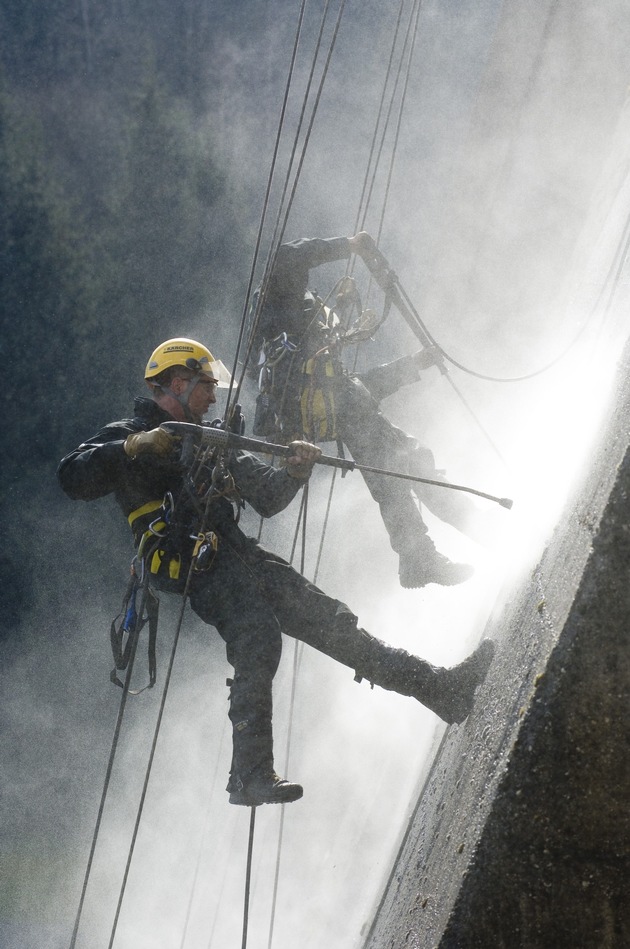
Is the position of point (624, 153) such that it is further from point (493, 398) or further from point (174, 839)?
point (174, 839)

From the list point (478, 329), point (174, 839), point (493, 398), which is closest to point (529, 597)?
point (493, 398)

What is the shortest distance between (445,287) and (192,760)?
5.27 m

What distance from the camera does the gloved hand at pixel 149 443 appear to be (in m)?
2.66

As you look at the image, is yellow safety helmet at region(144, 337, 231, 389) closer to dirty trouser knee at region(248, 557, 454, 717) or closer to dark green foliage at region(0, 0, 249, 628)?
dirty trouser knee at region(248, 557, 454, 717)

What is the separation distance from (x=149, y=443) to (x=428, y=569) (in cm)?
150

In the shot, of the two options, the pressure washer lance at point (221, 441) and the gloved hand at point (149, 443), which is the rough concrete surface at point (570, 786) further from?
the gloved hand at point (149, 443)

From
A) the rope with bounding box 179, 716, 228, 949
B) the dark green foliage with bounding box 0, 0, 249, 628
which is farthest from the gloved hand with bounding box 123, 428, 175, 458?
the dark green foliage with bounding box 0, 0, 249, 628

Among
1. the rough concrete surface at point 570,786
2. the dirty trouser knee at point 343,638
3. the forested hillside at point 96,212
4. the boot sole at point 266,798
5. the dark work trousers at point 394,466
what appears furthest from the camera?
the forested hillside at point 96,212

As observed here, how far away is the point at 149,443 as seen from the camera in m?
2.66

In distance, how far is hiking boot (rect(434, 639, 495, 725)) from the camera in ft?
7.79

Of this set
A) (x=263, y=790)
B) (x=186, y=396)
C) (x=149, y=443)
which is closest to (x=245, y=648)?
(x=263, y=790)

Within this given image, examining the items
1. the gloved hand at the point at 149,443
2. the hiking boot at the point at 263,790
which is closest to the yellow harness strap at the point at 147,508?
the gloved hand at the point at 149,443

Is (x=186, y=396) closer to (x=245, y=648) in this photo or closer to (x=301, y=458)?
(x=301, y=458)

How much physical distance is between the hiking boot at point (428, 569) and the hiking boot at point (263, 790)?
54.2 inches
